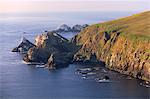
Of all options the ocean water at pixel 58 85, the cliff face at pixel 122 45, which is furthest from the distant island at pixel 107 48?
the ocean water at pixel 58 85

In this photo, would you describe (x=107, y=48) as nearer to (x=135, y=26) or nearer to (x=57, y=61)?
(x=135, y=26)

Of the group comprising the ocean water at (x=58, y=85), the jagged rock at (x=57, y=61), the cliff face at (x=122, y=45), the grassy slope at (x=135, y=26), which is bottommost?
the ocean water at (x=58, y=85)

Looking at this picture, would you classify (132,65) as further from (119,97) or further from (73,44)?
(73,44)

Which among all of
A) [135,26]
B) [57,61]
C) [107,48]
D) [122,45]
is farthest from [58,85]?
[135,26]

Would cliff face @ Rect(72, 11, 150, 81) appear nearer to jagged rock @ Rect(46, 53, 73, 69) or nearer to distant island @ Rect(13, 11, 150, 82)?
distant island @ Rect(13, 11, 150, 82)

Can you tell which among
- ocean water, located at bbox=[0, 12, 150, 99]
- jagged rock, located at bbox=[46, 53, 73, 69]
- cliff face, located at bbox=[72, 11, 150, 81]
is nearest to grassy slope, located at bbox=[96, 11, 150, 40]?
cliff face, located at bbox=[72, 11, 150, 81]

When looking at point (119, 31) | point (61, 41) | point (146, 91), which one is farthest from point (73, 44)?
point (146, 91)

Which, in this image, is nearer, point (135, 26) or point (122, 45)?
point (122, 45)

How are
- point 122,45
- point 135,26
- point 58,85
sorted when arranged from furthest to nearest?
point 135,26
point 122,45
point 58,85

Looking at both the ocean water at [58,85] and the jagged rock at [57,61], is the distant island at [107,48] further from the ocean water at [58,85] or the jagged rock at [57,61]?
the ocean water at [58,85]
